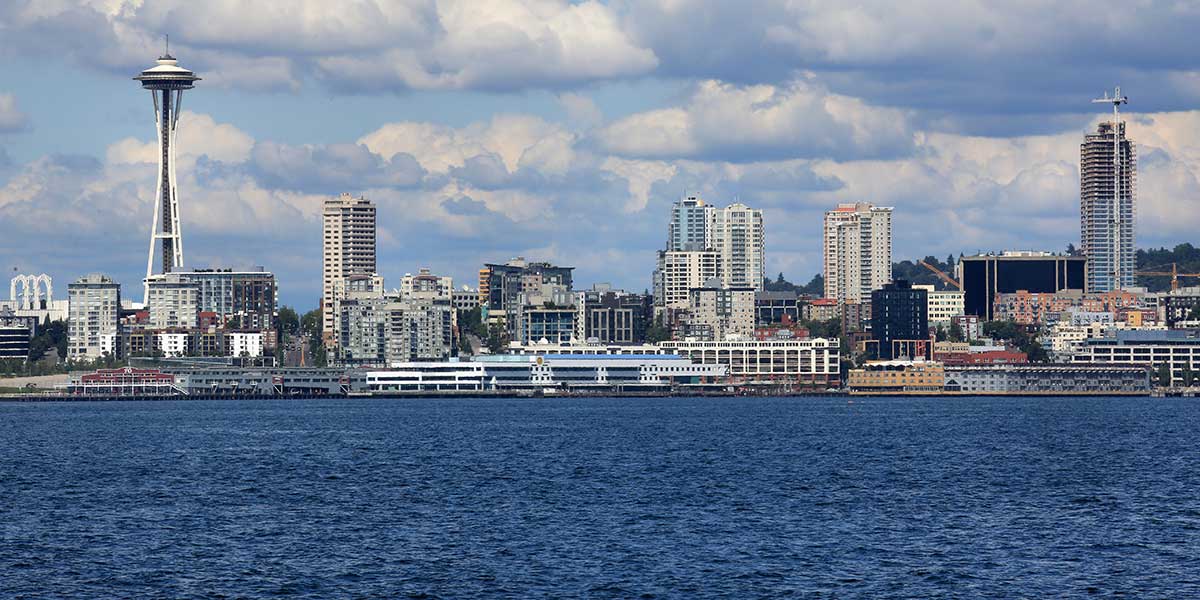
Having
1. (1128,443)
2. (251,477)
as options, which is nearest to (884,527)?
(251,477)

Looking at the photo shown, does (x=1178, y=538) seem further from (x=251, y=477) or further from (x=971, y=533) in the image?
(x=251, y=477)

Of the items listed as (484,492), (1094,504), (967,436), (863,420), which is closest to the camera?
(1094,504)

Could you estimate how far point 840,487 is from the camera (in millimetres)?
79938

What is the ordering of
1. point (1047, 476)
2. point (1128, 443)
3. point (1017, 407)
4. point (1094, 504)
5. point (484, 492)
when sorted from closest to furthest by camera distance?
point (1094, 504) < point (484, 492) < point (1047, 476) < point (1128, 443) < point (1017, 407)

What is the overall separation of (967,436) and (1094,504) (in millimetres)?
49203

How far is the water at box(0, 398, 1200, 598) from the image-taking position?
176ft

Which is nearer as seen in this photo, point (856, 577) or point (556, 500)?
point (856, 577)

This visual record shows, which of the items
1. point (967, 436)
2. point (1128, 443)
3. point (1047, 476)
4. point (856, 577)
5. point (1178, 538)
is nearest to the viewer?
point (856, 577)

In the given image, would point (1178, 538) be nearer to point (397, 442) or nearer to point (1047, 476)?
point (1047, 476)

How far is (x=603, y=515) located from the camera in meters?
68.6

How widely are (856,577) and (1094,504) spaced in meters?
20.9

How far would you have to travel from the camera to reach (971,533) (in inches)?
2478

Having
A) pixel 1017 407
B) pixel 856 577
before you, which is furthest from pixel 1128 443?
pixel 1017 407

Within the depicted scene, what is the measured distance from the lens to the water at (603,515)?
53.5 metres
